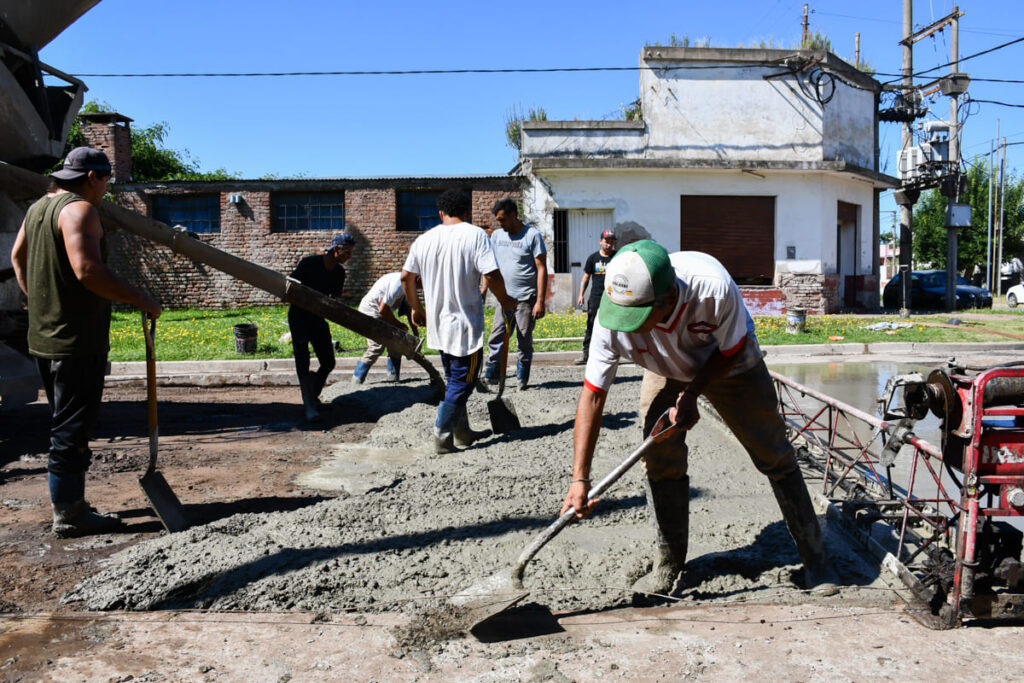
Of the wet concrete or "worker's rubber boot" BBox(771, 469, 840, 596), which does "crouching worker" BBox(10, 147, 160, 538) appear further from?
"worker's rubber boot" BBox(771, 469, 840, 596)

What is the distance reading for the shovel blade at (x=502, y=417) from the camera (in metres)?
5.89

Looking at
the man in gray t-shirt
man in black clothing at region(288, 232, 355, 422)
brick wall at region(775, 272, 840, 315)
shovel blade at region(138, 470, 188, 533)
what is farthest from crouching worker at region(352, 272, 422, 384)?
brick wall at region(775, 272, 840, 315)

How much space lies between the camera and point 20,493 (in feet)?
14.9

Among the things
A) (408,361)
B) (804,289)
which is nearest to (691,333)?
(408,361)

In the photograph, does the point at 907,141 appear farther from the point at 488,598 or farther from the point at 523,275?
the point at 488,598

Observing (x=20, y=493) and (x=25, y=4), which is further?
(x=25, y=4)

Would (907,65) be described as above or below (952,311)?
above

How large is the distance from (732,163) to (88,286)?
57.7ft

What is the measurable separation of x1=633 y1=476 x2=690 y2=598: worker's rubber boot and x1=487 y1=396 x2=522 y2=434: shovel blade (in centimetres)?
269

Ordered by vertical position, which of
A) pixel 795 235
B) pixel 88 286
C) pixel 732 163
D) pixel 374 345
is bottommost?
pixel 374 345

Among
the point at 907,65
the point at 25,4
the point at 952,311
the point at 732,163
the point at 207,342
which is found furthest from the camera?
the point at 907,65

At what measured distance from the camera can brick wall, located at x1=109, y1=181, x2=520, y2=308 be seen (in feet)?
64.9

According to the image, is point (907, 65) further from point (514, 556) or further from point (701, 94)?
point (514, 556)

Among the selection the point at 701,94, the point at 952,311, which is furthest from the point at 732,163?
the point at 952,311
